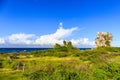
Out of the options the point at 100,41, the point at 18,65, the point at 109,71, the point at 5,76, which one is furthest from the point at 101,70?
the point at 100,41

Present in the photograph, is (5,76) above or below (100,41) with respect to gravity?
below

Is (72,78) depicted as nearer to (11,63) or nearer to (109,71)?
(109,71)

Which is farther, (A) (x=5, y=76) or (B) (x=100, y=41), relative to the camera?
(B) (x=100, y=41)

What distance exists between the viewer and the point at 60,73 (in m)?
33.1

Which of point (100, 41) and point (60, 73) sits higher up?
point (100, 41)

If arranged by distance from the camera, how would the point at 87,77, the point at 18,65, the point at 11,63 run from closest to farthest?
the point at 87,77
the point at 18,65
the point at 11,63

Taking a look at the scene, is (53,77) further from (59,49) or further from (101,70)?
(59,49)

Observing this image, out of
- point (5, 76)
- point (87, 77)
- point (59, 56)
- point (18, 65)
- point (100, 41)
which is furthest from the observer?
point (100, 41)

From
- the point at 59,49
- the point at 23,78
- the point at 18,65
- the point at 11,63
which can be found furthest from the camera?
the point at 59,49


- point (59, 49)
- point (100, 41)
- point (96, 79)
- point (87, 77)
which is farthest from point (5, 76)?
point (100, 41)

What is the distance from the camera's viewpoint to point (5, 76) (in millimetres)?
42250

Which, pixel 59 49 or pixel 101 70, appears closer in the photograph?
pixel 101 70

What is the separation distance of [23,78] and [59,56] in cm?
3971

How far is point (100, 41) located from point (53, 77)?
345 ft
